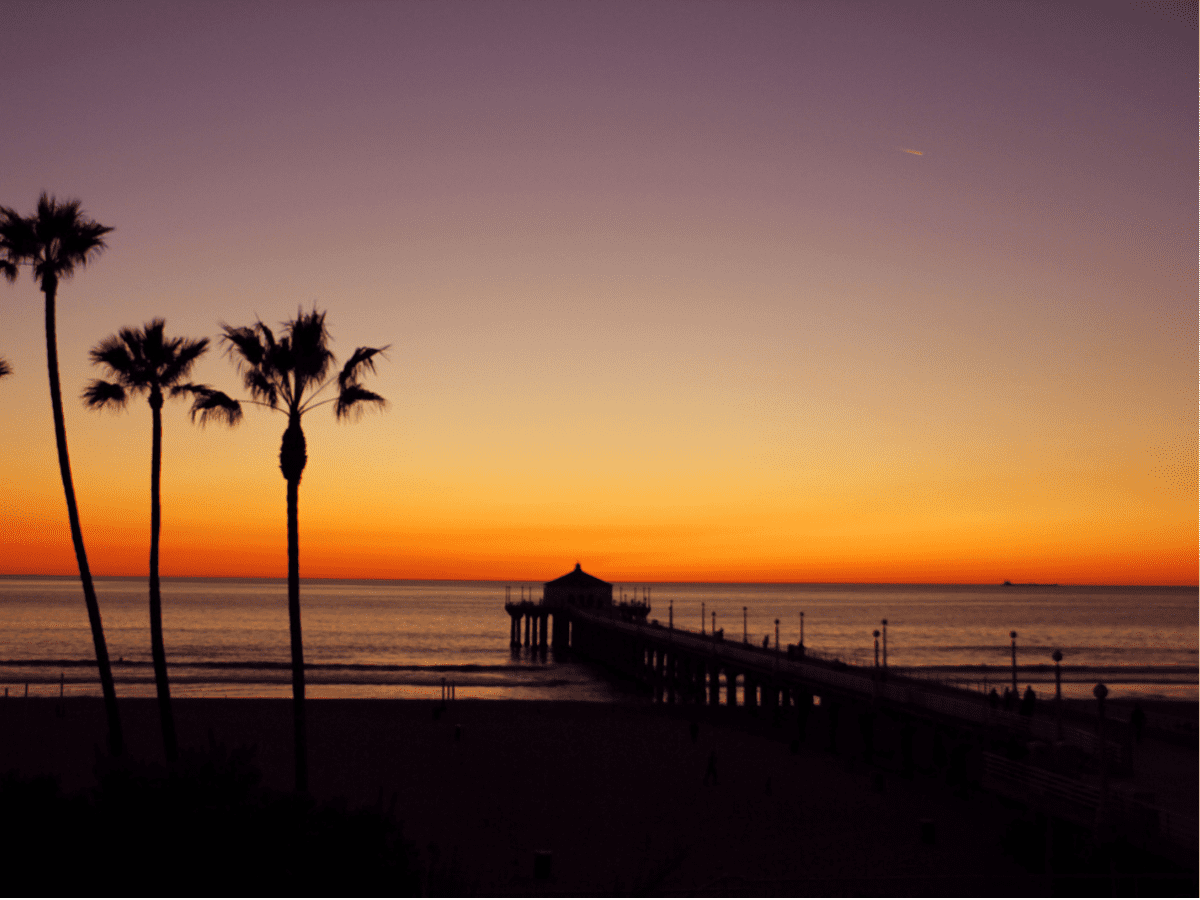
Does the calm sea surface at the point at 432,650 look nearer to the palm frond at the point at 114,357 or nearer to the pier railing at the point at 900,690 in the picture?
the pier railing at the point at 900,690

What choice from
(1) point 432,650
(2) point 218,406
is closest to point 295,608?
(2) point 218,406

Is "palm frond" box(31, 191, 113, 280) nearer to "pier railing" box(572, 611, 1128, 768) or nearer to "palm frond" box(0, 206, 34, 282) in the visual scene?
"palm frond" box(0, 206, 34, 282)

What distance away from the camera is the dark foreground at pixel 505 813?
8.86 metres

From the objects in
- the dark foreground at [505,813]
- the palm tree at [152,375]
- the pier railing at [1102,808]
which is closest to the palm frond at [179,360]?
the palm tree at [152,375]

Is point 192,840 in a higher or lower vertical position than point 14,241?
lower

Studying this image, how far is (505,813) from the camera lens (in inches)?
860

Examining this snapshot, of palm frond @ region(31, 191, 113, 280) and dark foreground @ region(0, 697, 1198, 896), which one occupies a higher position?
palm frond @ region(31, 191, 113, 280)

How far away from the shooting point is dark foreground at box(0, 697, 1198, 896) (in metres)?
8.86

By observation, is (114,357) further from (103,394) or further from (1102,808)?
(1102,808)

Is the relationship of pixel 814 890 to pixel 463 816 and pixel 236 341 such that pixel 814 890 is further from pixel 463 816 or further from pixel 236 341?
pixel 236 341

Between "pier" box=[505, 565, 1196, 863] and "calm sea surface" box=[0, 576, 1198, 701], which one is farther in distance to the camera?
"calm sea surface" box=[0, 576, 1198, 701]

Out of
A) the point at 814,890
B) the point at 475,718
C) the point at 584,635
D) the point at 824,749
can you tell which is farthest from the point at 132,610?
the point at 814,890

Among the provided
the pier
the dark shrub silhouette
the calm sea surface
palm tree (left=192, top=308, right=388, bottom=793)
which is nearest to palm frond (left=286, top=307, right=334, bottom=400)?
palm tree (left=192, top=308, right=388, bottom=793)

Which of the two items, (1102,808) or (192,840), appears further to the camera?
(1102,808)
